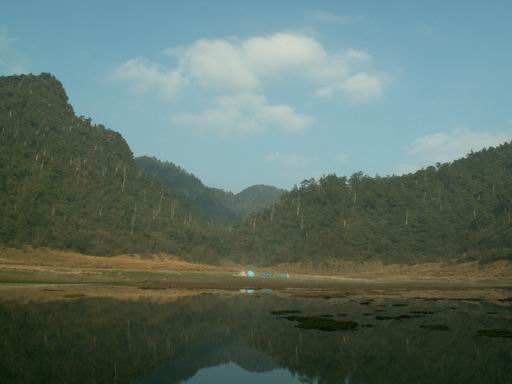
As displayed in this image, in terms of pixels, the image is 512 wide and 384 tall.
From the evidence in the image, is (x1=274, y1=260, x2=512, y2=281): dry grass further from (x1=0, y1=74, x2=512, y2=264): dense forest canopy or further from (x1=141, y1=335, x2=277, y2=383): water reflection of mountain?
(x1=141, y1=335, x2=277, y2=383): water reflection of mountain

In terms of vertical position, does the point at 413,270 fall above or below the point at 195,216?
below

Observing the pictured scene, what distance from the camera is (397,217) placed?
468 feet

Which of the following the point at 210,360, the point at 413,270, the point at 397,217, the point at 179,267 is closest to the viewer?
the point at 210,360

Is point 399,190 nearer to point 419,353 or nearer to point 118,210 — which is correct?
point 118,210

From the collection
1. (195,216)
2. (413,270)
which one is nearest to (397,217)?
(413,270)

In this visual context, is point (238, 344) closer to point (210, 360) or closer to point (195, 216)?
point (210, 360)

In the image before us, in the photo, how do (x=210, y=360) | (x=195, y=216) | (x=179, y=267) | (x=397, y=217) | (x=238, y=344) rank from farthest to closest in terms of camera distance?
(x=195, y=216) < (x=397, y=217) < (x=179, y=267) < (x=238, y=344) < (x=210, y=360)

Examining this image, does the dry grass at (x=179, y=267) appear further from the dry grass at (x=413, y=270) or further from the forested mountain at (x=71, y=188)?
the forested mountain at (x=71, y=188)

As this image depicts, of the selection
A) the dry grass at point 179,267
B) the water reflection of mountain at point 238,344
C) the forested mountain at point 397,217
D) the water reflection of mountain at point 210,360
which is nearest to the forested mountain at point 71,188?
the dry grass at point 179,267

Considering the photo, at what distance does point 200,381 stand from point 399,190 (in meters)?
149

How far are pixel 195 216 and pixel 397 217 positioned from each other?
73367 millimetres

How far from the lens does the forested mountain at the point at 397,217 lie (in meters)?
120

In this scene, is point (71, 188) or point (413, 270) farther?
point (71, 188)

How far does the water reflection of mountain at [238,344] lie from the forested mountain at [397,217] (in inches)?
3226
